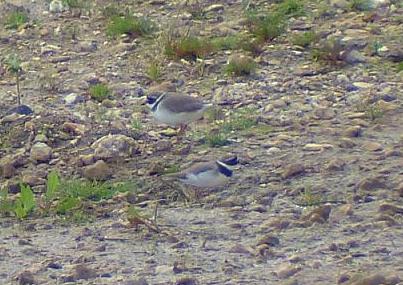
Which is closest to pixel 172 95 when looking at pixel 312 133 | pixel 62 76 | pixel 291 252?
pixel 312 133

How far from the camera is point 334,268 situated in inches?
229

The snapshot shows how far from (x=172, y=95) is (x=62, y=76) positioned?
162cm

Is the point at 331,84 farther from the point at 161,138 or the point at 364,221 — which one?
the point at 364,221

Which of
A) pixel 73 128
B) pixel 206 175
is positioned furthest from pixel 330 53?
pixel 206 175

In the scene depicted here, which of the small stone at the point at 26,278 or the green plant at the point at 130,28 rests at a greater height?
the small stone at the point at 26,278

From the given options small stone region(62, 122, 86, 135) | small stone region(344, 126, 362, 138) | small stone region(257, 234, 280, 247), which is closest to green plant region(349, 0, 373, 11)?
small stone region(344, 126, 362, 138)

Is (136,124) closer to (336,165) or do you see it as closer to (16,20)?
(336,165)

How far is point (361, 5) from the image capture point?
34.3ft

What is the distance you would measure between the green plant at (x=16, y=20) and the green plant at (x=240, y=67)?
212 centimetres

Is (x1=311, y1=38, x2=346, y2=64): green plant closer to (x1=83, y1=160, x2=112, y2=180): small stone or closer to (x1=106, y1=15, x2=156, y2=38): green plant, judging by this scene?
(x1=106, y1=15, x2=156, y2=38): green plant

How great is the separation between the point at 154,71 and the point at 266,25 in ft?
3.95

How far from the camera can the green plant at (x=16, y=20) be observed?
10555mm

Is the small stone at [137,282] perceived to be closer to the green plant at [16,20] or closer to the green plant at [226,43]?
the green plant at [226,43]

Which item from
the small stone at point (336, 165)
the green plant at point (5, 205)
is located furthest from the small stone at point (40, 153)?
the small stone at point (336, 165)
